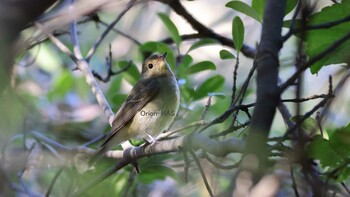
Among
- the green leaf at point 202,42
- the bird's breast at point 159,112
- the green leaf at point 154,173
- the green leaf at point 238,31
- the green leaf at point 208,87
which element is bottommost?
the green leaf at point 154,173

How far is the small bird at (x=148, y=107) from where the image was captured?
4047 mm

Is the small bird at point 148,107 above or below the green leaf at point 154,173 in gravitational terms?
above

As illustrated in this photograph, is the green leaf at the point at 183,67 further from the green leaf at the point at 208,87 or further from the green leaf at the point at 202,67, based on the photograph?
the green leaf at the point at 208,87

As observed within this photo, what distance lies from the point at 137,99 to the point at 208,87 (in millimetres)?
787

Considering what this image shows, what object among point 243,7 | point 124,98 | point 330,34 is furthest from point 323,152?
point 124,98

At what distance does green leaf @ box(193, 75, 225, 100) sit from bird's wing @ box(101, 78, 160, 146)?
0.56 meters

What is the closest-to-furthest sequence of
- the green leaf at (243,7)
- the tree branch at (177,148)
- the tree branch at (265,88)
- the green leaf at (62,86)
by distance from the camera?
the tree branch at (265,88) → the tree branch at (177,148) → the green leaf at (243,7) → the green leaf at (62,86)

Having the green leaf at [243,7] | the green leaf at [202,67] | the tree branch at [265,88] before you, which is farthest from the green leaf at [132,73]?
the tree branch at [265,88]

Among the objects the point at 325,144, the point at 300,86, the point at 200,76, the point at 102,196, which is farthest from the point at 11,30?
the point at 200,76

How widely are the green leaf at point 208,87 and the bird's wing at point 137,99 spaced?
0.56 meters

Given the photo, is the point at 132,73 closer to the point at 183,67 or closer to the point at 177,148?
the point at 183,67

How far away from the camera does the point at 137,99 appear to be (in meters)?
4.57

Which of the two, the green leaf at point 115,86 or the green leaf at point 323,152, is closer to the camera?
the green leaf at point 323,152

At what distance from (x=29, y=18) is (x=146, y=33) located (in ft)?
19.6
